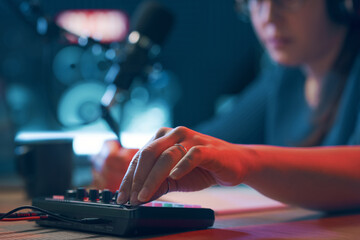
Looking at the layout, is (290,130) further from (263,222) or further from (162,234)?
(162,234)

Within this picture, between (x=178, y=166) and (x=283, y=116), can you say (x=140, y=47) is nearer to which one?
(x=178, y=166)

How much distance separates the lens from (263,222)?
570 mm

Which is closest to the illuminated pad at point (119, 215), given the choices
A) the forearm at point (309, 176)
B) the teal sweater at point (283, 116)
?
the forearm at point (309, 176)

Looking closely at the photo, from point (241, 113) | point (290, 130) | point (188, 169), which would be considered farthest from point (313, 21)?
point (188, 169)

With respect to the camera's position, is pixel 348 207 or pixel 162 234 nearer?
pixel 162 234

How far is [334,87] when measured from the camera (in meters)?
1.11

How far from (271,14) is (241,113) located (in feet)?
1.76

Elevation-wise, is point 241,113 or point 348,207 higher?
point 241,113

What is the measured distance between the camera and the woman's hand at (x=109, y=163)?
2.40ft

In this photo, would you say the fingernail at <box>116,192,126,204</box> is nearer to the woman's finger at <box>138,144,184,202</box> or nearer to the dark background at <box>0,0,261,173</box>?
the woman's finger at <box>138,144,184,202</box>

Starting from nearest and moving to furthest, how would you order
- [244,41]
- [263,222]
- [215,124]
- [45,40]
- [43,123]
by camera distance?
[263,222], [45,40], [215,124], [43,123], [244,41]

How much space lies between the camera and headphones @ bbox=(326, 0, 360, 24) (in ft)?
3.04

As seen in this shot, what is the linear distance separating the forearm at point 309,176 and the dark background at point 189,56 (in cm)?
228

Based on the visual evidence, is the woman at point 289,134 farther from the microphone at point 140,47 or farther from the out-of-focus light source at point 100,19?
the out-of-focus light source at point 100,19
